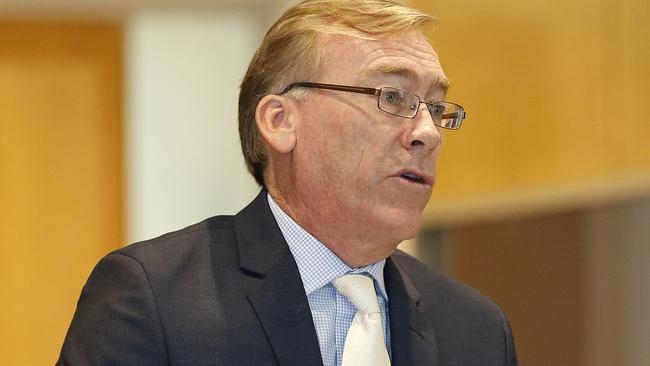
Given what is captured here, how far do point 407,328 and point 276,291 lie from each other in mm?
222

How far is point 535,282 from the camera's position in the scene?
129 inches

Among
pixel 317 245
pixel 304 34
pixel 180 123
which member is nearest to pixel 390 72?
pixel 304 34

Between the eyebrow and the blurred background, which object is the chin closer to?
the eyebrow

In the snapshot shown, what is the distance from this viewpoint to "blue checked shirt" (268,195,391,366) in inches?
67.7

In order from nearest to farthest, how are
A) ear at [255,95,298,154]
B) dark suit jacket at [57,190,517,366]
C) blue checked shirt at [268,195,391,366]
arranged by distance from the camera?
dark suit jacket at [57,190,517,366] → blue checked shirt at [268,195,391,366] → ear at [255,95,298,154]

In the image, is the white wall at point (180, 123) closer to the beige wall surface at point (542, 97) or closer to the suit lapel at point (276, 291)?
the beige wall surface at point (542, 97)

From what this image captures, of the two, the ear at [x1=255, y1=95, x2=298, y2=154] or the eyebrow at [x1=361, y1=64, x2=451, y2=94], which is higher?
the eyebrow at [x1=361, y1=64, x2=451, y2=94]

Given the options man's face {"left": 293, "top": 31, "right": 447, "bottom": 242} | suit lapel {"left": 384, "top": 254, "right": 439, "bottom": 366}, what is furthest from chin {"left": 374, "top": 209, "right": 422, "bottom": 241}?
suit lapel {"left": 384, "top": 254, "right": 439, "bottom": 366}

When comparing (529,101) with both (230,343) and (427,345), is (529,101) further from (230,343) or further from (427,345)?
(230,343)

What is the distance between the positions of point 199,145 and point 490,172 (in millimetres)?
898

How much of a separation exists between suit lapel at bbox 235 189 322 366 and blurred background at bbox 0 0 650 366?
5.25 ft

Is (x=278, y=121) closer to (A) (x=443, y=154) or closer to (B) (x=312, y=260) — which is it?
(B) (x=312, y=260)

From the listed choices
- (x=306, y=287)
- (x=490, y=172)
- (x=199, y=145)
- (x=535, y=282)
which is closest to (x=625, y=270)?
(x=535, y=282)

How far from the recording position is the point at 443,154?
338 centimetres
